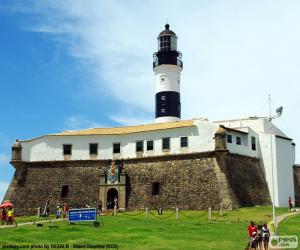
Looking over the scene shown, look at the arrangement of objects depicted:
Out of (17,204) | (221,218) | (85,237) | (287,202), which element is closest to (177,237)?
(85,237)

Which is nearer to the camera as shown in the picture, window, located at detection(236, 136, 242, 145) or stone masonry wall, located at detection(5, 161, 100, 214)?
window, located at detection(236, 136, 242, 145)

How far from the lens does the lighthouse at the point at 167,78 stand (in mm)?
61156

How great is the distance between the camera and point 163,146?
49.7 meters

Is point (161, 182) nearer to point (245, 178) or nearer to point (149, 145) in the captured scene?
point (149, 145)

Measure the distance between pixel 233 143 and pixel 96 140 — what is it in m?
15.3

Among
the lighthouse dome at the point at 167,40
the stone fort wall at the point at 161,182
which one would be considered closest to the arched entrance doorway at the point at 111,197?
the stone fort wall at the point at 161,182

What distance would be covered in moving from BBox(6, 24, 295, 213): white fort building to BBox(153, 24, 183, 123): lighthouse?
8172mm

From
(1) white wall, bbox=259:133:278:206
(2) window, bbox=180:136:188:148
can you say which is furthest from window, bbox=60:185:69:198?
(1) white wall, bbox=259:133:278:206

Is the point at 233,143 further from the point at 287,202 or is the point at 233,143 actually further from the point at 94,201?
the point at 94,201

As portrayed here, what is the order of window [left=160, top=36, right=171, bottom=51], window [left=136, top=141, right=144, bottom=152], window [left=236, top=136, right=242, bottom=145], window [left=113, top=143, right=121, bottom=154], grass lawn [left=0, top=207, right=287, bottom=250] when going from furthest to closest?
window [left=160, top=36, right=171, bottom=51] < window [left=113, top=143, right=121, bottom=154] < window [left=136, top=141, right=144, bottom=152] < window [left=236, top=136, right=242, bottom=145] < grass lawn [left=0, top=207, right=287, bottom=250]

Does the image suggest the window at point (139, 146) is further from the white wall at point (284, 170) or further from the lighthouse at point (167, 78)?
the white wall at point (284, 170)

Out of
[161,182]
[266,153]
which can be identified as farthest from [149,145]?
[266,153]

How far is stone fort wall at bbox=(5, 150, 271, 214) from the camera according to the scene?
1797 inches

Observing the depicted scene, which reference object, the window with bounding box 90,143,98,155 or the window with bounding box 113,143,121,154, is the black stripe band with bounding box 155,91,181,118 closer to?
the window with bounding box 113,143,121,154
